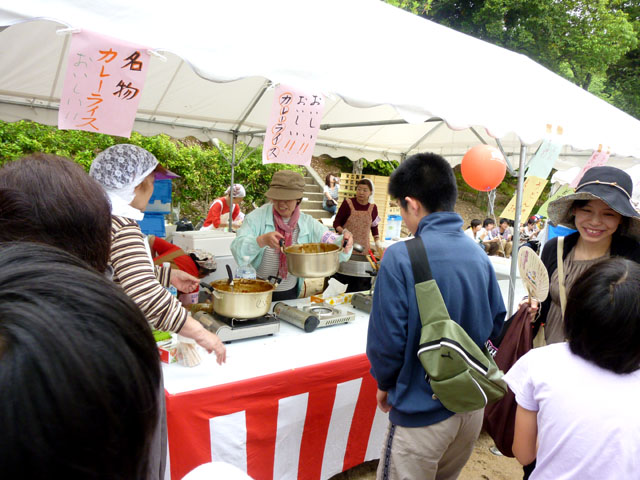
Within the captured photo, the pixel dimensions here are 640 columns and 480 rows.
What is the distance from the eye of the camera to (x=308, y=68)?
2.20m

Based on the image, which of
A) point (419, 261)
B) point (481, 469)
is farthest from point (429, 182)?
point (481, 469)

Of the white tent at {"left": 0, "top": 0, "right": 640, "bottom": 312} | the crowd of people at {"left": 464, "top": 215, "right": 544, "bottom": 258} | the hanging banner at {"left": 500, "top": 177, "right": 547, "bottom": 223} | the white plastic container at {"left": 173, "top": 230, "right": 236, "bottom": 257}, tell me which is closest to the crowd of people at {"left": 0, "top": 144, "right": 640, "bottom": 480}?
the white tent at {"left": 0, "top": 0, "right": 640, "bottom": 312}

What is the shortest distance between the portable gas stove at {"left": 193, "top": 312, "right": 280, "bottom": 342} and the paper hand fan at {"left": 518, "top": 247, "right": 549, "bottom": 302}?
51.8 inches

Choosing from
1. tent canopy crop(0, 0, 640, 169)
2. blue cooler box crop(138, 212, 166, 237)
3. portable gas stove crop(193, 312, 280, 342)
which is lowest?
blue cooler box crop(138, 212, 166, 237)

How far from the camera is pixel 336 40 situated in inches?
98.1

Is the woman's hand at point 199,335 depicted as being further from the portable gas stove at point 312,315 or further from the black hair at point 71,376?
the black hair at point 71,376

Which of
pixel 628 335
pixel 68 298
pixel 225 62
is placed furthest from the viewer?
pixel 225 62

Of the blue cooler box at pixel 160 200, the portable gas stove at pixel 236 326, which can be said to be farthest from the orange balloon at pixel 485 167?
the blue cooler box at pixel 160 200

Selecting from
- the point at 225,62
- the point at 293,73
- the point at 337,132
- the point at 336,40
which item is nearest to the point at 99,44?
the point at 225,62

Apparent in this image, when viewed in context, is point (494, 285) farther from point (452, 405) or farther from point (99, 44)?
point (99, 44)

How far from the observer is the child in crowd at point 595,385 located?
996 mm

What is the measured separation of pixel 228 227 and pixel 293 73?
4.31 m

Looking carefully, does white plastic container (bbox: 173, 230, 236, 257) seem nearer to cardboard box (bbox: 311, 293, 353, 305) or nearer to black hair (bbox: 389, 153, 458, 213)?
cardboard box (bbox: 311, 293, 353, 305)

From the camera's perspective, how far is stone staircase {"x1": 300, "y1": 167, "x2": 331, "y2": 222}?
11156 mm
